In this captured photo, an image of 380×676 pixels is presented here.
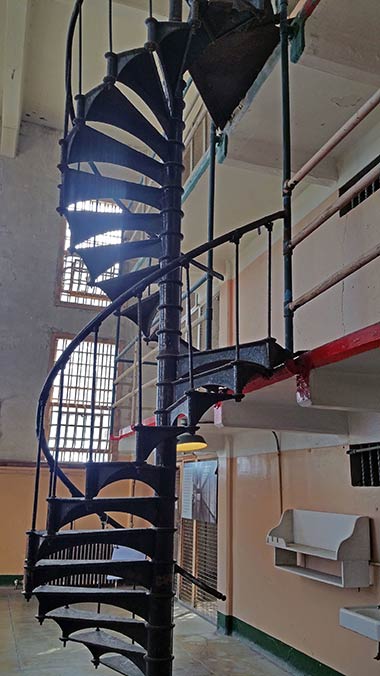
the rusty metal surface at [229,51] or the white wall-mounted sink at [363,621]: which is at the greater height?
the rusty metal surface at [229,51]

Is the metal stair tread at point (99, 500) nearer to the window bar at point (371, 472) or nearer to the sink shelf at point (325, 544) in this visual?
the sink shelf at point (325, 544)

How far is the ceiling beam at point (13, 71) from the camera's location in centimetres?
661

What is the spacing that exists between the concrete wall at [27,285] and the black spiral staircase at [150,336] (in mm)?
5104

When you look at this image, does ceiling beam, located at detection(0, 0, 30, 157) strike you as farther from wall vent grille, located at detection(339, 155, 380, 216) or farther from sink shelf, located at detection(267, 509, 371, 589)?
sink shelf, located at detection(267, 509, 371, 589)

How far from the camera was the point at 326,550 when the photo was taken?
380cm

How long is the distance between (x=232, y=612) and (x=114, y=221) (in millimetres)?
3997

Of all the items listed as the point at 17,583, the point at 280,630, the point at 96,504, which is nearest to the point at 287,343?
the point at 96,504

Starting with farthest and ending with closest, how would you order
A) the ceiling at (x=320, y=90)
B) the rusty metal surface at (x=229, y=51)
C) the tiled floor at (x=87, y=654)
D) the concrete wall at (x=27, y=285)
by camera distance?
the concrete wall at (x=27, y=285) → the tiled floor at (x=87, y=654) → the rusty metal surface at (x=229, y=51) → the ceiling at (x=320, y=90)

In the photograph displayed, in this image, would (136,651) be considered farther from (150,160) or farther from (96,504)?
(150,160)

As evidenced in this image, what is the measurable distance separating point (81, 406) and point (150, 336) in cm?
531

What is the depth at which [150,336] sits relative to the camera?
3.61 m

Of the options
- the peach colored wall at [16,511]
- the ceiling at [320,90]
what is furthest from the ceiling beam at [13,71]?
the peach colored wall at [16,511]

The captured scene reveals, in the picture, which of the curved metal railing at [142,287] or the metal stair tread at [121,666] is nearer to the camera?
the curved metal railing at [142,287]

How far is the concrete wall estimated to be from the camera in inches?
322
